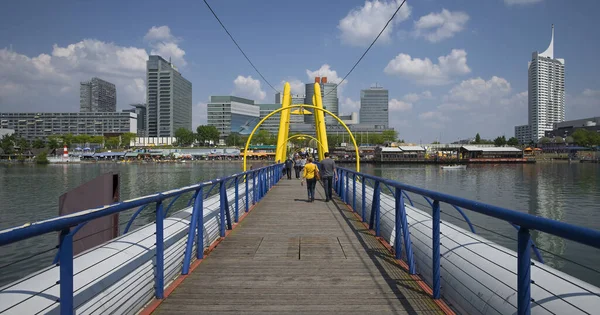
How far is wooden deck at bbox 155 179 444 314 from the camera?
14.0 ft

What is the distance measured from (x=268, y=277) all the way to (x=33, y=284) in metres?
2.99

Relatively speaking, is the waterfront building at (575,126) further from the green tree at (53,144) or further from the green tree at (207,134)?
the green tree at (53,144)

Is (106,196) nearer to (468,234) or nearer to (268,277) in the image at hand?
(268,277)

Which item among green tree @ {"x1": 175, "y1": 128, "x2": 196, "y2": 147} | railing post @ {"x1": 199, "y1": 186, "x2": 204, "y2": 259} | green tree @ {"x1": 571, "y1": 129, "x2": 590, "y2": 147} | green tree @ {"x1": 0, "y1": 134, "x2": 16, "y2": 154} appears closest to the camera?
railing post @ {"x1": 199, "y1": 186, "x2": 204, "y2": 259}

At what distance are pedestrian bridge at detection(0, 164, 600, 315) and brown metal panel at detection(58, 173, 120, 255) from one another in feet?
6.39

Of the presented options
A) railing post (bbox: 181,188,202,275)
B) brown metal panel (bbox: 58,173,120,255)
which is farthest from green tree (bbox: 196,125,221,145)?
railing post (bbox: 181,188,202,275)

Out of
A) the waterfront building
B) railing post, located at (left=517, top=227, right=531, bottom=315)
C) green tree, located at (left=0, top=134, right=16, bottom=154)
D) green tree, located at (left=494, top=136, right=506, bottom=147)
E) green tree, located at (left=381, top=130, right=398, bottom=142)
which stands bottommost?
railing post, located at (left=517, top=227, right=531, bottom=315)

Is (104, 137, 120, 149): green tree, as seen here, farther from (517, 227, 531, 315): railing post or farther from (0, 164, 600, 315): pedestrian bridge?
(517, 227, 531, 315): railing post

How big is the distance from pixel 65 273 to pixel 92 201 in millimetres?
5591

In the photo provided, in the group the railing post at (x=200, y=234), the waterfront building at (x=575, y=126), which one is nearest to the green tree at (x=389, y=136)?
the waterfront building at (x=575, y=126)

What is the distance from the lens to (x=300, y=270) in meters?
5.67

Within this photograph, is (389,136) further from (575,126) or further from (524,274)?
(524,274)

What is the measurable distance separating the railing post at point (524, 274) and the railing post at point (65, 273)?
3.17 metres

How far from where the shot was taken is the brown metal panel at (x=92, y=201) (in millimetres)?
7400
